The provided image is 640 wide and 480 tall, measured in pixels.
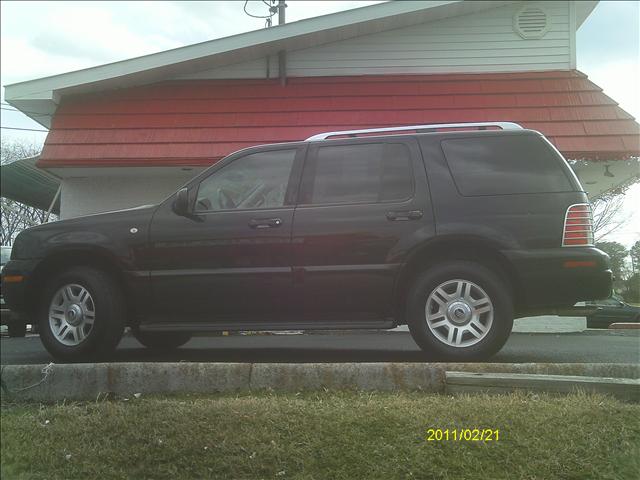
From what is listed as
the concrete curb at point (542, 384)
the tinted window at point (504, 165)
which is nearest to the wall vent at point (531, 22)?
the tinted window at point (504, 165)

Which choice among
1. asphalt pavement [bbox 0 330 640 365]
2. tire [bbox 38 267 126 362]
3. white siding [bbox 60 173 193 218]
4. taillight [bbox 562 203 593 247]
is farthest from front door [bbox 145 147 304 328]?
white siding [bbox 60 173 193 218]

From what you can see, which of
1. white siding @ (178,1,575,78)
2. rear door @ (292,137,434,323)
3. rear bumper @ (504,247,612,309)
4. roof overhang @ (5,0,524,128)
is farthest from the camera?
white siding @ (178,1,575,78)

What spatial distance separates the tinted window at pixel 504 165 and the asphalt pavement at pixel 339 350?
52.7 inches

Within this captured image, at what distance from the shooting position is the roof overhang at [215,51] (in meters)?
8.79

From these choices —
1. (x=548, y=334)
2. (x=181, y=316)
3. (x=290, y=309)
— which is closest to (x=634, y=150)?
(x=548, y=334)

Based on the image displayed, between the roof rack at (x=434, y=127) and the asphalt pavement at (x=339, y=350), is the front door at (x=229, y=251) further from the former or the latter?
the asphalt pavement at (x=339, y=350)

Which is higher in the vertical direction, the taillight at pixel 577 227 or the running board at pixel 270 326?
the taillight at pixel 577 227

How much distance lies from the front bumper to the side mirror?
4.22ft

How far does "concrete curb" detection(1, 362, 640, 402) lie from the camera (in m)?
3.68

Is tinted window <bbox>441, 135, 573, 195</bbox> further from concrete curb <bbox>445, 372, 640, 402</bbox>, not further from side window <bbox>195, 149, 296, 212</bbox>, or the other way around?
concrete curb <bbox>445, 372, 640, 402</bbox>

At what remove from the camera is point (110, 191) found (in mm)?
9008

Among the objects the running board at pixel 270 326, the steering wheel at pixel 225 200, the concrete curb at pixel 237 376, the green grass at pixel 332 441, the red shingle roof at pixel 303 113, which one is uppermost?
the red shingle roof at pixel 303 113

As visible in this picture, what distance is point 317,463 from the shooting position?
9.65 feet

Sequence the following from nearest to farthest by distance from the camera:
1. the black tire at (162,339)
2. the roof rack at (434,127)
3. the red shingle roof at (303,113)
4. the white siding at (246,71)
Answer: the roof rack at (434,127)
the black tire at (162,339)
the red shingle roof at (303,113)
the white siding at (246,71)
